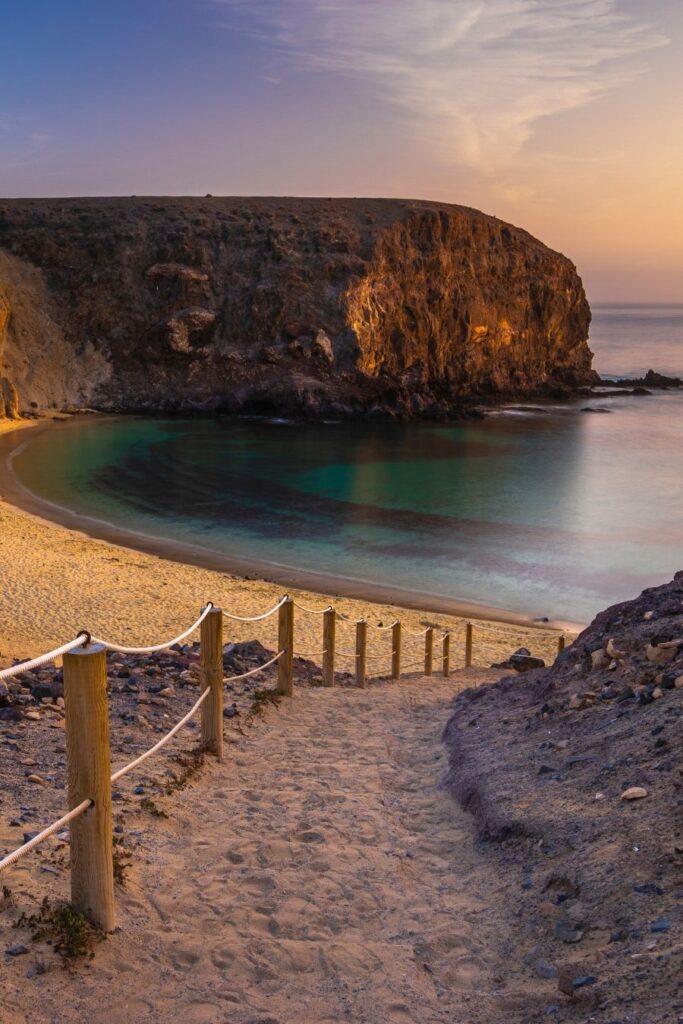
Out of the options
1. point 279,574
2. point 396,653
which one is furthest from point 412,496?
point 396,653

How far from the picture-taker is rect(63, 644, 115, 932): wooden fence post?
148 inches

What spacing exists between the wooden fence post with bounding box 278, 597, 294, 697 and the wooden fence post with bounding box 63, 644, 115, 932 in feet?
15.3

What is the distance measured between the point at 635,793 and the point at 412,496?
30388 millimetres

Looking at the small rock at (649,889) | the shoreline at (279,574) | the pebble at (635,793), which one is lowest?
the shoreline at (279,574)

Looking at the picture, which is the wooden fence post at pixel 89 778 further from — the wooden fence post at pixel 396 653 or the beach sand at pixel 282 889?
the wooden fence post at pixel 396 653

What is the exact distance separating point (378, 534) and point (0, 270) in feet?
155

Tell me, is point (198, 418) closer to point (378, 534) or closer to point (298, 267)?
point (298, 267)

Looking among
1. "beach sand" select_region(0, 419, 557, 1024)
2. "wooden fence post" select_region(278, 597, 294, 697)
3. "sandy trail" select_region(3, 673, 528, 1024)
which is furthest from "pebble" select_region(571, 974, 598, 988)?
"wooden fence post" select_region(278, 597, 294, 697)

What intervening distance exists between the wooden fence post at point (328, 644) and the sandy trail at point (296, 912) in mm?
3233

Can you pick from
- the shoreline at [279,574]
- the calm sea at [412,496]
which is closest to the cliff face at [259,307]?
the calm sea at [412,496]

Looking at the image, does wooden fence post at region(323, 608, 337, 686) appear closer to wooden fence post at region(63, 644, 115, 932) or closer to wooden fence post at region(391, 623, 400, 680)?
wooden fence post at region(391, 623, 400, 680)

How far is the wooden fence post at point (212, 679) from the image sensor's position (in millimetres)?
6402

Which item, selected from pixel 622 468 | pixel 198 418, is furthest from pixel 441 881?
pixel 198 418

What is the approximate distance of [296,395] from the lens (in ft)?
193
